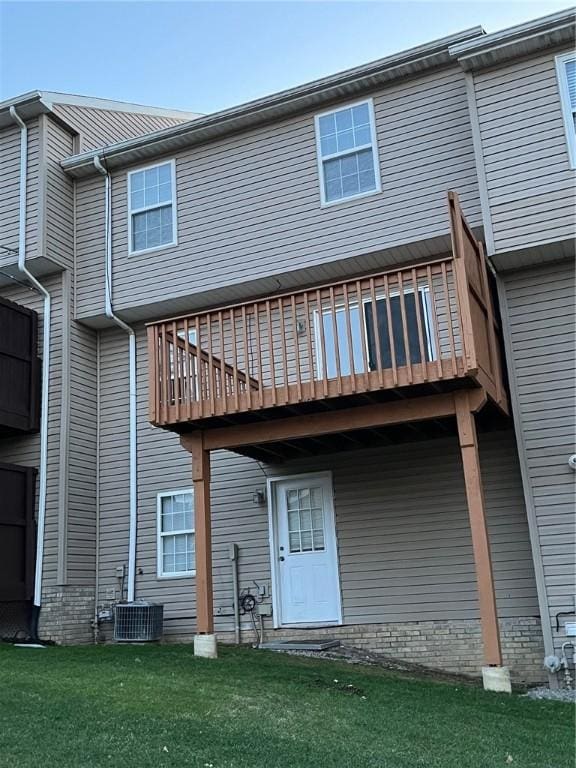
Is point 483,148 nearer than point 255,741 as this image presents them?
No

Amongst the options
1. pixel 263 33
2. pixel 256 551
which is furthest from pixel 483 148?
pixel 256 551

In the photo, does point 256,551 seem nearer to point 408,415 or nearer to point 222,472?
point 222,472

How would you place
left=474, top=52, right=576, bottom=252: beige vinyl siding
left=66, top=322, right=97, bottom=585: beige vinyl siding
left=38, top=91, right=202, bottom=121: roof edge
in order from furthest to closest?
left=38, top=91, right=202, bottom=121: roof edge
left=66, top=322, right=97, bottom=585: beige vinyl siding
left=474, top=52, right=576, bottom=252: beige vinyl siding

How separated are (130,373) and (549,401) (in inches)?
238

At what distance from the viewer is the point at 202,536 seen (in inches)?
335

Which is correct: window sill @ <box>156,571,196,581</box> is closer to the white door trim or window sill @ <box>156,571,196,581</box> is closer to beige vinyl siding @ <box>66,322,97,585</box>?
beige vinyl siding @ <box>66,322,97,585</box>

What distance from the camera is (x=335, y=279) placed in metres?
10.5

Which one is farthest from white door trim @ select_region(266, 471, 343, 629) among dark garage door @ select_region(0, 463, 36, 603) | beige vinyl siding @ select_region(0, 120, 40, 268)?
beige vinyl siding @ select_region(0, 120, 40, 268)

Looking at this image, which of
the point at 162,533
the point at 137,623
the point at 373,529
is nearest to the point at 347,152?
the point at 373,529

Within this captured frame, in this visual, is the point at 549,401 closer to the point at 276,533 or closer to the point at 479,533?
the point at 479,533

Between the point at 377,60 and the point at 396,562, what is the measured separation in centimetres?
650

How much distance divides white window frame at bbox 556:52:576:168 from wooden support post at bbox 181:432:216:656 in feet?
17.4

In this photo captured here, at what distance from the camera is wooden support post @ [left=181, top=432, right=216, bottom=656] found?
8297 mm

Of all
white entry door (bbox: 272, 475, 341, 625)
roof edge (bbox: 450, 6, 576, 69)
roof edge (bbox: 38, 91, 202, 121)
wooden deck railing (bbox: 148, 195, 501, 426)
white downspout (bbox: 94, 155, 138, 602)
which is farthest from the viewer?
roof edge (bbox: 38, 91, 202, 121)
